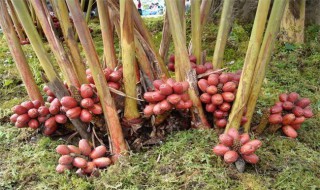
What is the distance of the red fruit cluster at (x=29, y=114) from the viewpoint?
1.60m

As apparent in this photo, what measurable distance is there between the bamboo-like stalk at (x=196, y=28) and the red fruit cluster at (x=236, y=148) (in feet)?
1.46

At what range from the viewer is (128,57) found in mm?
1455

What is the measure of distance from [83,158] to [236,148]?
0.57 metres

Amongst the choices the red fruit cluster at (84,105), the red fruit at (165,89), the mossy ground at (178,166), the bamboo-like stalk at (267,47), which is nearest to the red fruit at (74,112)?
the red fruit cluster at (84,105)

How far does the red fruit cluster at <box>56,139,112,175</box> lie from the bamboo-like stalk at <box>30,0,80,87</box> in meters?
0.25

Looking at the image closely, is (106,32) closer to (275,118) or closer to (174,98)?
(174,98)

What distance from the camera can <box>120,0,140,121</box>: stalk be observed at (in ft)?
4.58

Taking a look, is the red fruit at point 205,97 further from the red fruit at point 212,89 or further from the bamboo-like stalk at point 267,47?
the bamboo-like stalk at point 267,47

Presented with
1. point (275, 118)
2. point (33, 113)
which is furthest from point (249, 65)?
point (33, 113)

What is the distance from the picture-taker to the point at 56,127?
165 cm

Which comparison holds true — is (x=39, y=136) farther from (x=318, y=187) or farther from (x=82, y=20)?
(x=318, y=187)

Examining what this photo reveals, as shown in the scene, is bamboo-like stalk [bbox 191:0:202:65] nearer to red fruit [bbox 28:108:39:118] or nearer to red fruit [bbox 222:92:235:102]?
red fruit [bbox 222:92:235:102]

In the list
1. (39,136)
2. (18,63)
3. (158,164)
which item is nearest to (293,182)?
(158,164)

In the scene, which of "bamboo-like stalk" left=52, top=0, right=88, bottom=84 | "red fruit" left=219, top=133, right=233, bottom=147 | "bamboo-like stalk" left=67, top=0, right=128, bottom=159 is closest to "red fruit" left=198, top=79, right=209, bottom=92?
"red fruit" left=219, top=133, right=233, bottom=147
